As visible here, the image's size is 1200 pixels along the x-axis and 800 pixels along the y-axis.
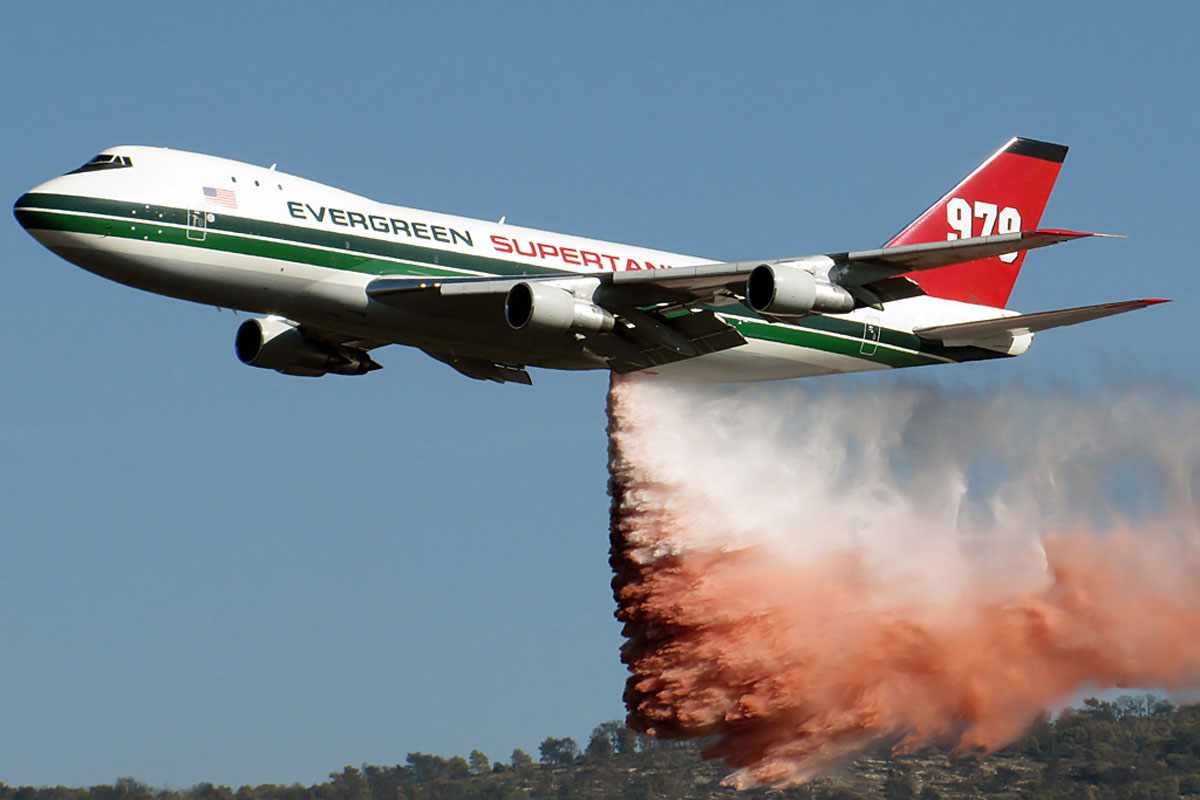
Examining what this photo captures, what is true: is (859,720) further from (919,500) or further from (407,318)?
(407,318)

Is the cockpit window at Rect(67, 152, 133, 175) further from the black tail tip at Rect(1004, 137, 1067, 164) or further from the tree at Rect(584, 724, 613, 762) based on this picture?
the tree at Rect(584, 724, 613, 762)

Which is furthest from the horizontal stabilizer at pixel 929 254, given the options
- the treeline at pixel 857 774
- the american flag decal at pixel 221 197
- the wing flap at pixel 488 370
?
the treeline at pixel 857 774

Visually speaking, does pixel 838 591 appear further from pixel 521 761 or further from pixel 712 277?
pixel 521 761

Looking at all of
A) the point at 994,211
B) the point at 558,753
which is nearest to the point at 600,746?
the point at 558,753

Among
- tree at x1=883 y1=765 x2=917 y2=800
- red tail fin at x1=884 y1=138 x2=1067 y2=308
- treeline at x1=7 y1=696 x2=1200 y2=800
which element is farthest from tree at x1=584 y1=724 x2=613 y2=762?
red tail fin at x1=884 y1=138 x2=1067 y2=308

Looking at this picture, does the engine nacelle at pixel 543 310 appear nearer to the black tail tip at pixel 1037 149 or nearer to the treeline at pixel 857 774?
the black tail tip at pixel 1037 149
